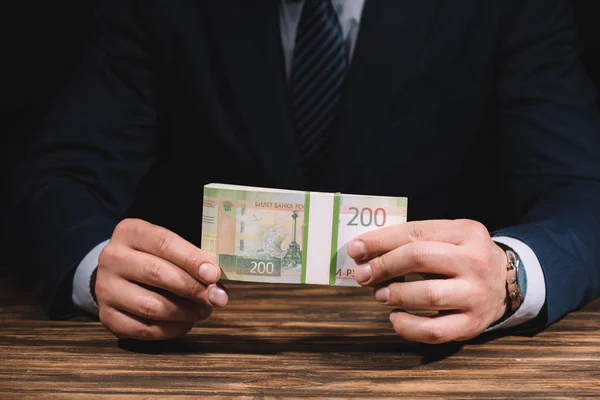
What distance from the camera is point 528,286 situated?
1333mm

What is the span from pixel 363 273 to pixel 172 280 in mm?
306

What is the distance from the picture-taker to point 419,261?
3.75 feet

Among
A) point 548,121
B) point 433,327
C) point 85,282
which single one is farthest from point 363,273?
point 548,121

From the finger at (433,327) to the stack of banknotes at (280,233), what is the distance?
11cm

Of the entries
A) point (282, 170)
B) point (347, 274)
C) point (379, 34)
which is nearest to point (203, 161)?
point (282, 170)

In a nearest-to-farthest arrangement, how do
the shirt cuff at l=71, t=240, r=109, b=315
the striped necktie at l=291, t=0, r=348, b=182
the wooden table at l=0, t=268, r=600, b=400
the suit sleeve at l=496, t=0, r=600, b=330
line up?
the wooden table at l=0, t=268, r=600, b=400 → the shirt cuff at l=71, t=240, r=109, b=315 → the suit sleeve at l=496, t=0, r=600, b=330 → the striped necktie at l=291, t=0, r=348, b=182

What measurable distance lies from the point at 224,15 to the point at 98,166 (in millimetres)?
→ 490

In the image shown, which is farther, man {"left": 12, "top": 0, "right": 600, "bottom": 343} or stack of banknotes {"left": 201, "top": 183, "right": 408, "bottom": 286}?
man {"left": 12, "top": 0, "right": 600, "bottom": 343}

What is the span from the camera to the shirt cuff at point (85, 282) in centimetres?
138

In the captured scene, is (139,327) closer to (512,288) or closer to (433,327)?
(433,327)

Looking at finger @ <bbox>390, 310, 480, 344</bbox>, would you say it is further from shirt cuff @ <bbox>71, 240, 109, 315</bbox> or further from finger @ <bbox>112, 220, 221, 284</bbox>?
shirt cuff @ <bbox>71, 240, 109, 315</bbox>

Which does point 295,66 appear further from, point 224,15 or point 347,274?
point 347,274

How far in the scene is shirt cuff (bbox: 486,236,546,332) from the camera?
1.29 m

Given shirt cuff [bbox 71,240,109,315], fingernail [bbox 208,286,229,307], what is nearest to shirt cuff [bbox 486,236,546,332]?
fingernail [bbox 208,286,229,307]
